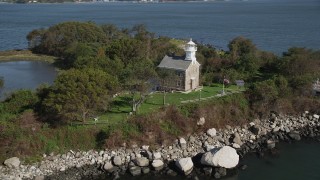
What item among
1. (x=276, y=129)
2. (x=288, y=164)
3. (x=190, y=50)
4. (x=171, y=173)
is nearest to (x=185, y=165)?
(x=171, y=173)

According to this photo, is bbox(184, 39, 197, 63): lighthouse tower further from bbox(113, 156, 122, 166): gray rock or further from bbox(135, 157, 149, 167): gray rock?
bbox(113, 156, 122, 166): gray rock

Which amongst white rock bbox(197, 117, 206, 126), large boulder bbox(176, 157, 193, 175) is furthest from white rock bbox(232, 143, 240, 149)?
large boulder bbox(176, 157, 193, 175)

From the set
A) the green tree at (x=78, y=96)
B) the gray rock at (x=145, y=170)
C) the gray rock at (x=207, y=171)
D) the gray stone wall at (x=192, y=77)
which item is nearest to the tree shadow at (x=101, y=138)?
the green tree at (x=78, y=96)

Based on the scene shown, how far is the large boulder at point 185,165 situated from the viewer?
32656 mm

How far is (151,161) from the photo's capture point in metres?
33.9

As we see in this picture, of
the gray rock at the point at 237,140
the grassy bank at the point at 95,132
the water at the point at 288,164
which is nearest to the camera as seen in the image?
the grassy bank at the point at 95,132

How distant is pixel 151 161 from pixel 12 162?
36.3ft

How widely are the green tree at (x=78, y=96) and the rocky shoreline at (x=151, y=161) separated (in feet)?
12.7

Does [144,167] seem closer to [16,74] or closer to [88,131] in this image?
[88,131]

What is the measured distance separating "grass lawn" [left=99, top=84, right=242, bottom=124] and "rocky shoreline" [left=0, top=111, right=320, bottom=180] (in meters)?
4.28

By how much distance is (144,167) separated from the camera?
33406 mm

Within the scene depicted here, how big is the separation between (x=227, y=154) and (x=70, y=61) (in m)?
48.5

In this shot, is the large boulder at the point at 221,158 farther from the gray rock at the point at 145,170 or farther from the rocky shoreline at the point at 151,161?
the gray rock at the point at 145,170

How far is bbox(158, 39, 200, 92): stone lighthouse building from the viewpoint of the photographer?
1802 inches
